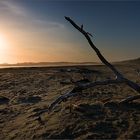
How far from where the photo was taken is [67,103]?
10.9 metres

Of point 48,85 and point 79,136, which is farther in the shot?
point 48,85

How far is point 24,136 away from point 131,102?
11.7 feet

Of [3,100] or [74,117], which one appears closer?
[74,117]

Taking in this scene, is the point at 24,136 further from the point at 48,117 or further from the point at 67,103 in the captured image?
the point at 67,103

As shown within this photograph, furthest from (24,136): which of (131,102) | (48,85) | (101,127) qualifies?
(48,85)

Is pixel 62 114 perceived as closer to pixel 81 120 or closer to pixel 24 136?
pixel 81 120

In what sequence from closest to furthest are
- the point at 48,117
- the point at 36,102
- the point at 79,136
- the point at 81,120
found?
the point at 79,136 → the point at 81,120 → the point at 48,117 → the point at 36,102

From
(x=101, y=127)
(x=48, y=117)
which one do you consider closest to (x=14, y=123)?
(x=48, y=117)

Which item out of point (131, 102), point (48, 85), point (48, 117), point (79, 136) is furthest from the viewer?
point (48, 85)

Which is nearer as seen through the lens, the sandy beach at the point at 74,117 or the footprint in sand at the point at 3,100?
the sandy beach at the point at 74,117

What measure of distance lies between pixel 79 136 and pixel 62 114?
164cm

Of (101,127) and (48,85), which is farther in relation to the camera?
(48,85)

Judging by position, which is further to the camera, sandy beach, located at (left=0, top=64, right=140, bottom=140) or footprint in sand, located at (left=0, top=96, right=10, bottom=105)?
footprint in sand, located at (left=0, top=96, right=10, bottom=105)

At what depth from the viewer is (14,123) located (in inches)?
387
